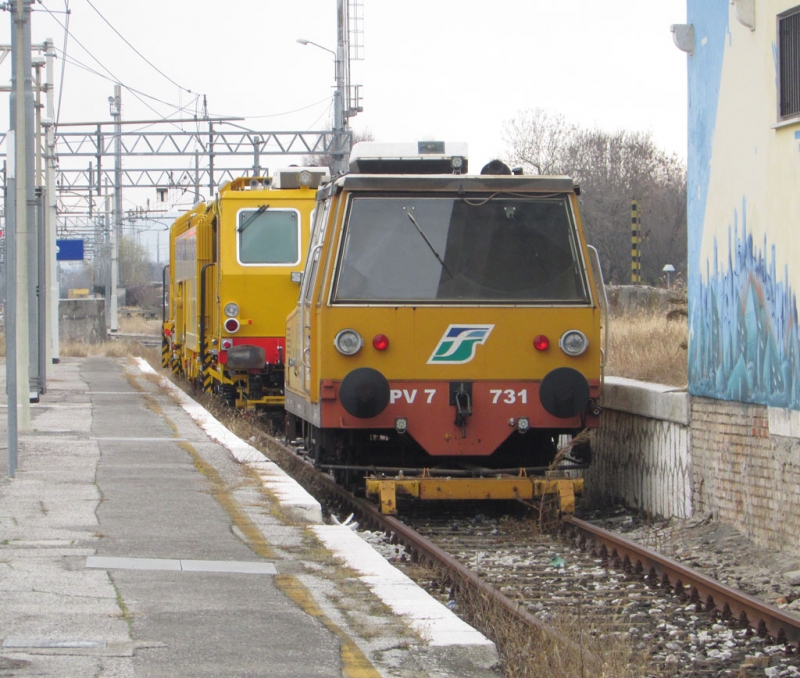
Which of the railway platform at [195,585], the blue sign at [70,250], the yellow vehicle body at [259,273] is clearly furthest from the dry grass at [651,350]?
the blue sign at [70,250]

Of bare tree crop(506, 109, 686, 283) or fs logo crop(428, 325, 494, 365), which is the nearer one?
fs logo crop(428, 325, 494, 365)

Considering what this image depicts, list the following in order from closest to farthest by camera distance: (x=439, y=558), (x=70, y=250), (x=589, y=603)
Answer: (x=589, y=603) → (x=439, y=558) → (x=70, y=250)

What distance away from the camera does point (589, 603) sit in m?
7.07

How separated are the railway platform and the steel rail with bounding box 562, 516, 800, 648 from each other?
5.77 ft

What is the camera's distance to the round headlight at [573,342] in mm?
9828

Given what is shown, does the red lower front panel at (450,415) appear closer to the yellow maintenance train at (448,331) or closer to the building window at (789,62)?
the yellow maintenance train at (448,331)

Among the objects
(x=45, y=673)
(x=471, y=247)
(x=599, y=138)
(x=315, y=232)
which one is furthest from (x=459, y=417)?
(x=599, y=138)

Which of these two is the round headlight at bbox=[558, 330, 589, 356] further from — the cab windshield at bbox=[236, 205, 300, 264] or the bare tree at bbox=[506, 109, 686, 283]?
the bare tree at bbox=[506, 109, 686, 283]

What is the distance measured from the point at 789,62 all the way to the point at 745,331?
1.92 meters

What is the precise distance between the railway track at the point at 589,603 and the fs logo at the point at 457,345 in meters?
1.29

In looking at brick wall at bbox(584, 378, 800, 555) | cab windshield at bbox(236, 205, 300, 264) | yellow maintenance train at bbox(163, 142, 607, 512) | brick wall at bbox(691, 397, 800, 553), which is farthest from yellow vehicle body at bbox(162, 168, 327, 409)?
brick wall at bbox(691, 397, 800, 553)

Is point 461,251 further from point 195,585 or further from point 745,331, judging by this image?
point 195,585

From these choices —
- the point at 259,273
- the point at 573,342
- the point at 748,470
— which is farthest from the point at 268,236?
the point at 748,470

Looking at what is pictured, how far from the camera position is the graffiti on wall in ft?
27.6
